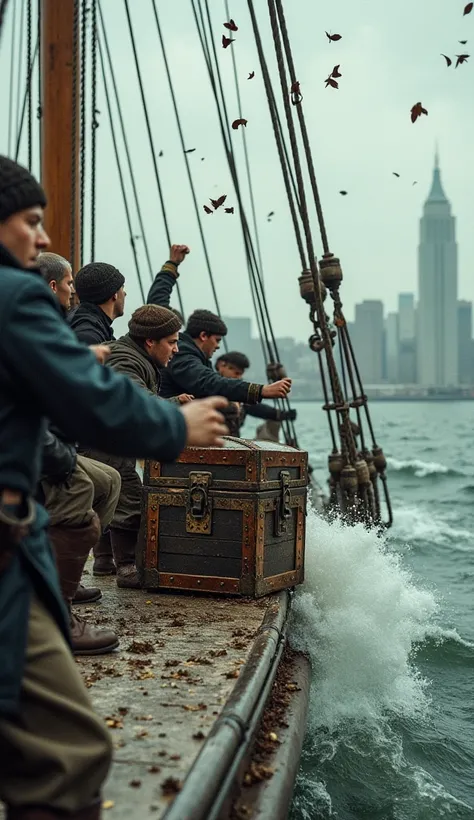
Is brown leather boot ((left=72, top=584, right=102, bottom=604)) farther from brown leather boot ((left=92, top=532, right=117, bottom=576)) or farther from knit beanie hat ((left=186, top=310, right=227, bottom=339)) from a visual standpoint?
knit beanie hat ((left=186, top=310, right=227, bottom=339))

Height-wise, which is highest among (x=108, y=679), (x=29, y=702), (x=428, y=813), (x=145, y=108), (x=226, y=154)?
(x=145, y=108)

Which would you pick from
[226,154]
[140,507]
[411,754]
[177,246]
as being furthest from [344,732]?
[226,154]

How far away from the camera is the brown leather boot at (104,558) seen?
5.98 meters

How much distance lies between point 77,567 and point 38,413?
177 centimetres

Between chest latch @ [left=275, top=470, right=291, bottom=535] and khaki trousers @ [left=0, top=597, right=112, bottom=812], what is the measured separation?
3135mm

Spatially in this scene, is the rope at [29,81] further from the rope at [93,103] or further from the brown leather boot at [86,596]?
the brown leather boot at [86,596]

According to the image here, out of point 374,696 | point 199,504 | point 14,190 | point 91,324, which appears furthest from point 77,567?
point 374,696

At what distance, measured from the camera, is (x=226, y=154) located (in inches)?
379

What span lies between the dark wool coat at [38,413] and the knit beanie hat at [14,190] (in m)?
0.10

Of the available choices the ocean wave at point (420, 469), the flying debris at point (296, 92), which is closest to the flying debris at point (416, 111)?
the flying debris at point (296, 92)

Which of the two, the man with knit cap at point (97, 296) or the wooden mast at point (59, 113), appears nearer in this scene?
the man with knit cap at point (97, 296)

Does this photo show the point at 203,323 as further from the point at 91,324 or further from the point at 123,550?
the point at 123,550

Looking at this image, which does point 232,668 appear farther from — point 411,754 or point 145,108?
point 145,108

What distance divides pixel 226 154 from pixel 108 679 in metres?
6.95
